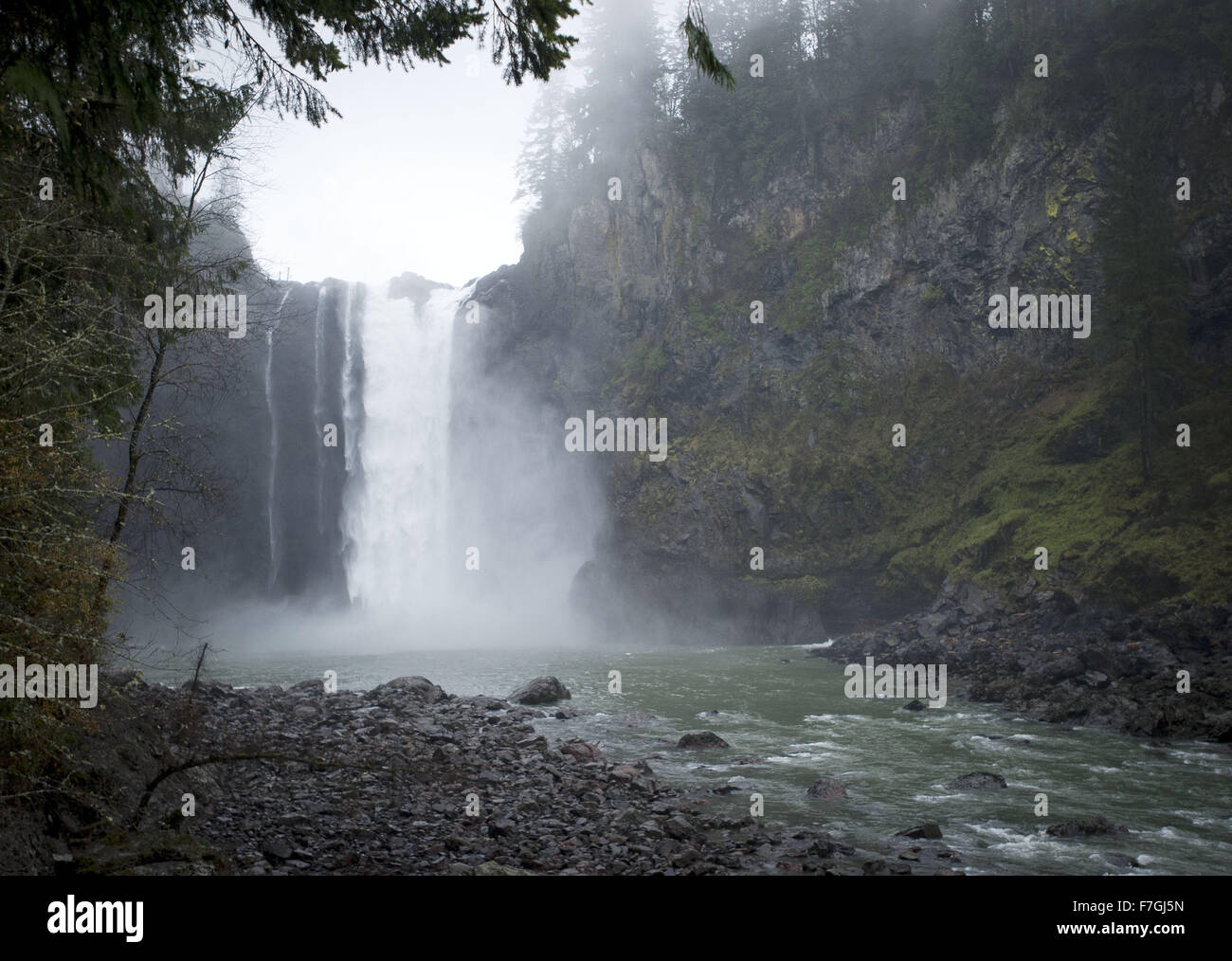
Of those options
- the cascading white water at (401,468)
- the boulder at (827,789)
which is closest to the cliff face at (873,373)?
the cascading white water at (401,468)

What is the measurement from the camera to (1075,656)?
22375 mm

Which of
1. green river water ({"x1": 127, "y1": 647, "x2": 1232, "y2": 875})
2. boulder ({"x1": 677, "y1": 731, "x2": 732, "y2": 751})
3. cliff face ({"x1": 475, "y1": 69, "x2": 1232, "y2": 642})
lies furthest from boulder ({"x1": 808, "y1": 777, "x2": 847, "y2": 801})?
cliff face ({"x1": 475, "y1": 69, "x2": 1232, "y2": 642})

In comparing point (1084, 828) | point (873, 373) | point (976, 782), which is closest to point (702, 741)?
point (976, 782)

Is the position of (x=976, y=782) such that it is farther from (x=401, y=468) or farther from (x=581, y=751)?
(x=401, y=468)

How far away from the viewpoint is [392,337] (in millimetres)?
51438

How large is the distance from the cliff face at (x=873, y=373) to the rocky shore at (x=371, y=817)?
23352 mm

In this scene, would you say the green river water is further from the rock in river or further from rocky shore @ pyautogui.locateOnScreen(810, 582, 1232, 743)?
rocky shore @ pyautogui.locateOnScreen(810, 582, 1232, 743)

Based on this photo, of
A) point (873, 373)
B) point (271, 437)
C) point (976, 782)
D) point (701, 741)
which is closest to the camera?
point (976, 782)

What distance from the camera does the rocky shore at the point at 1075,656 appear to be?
58.1ft

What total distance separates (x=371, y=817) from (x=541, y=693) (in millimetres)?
12618

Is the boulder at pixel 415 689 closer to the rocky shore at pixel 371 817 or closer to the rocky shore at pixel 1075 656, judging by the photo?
the rocky shore at pixel 371 817

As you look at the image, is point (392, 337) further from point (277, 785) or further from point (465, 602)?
point (277, 785)
